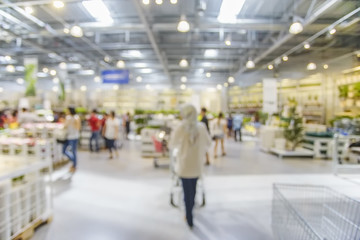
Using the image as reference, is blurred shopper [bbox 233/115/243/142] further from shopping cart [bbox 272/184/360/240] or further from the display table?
Answer: shopping cart [bbox 272/184/360/240]

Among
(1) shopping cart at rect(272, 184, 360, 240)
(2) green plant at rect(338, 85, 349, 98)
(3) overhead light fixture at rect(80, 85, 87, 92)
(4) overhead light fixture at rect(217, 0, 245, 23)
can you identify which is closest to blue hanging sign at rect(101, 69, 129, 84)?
(4) overhead light fixture at rect(217, 0, 245, 23)

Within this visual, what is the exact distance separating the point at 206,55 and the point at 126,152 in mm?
6041

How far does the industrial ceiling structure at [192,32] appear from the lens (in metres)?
4.95

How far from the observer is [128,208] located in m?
3.50

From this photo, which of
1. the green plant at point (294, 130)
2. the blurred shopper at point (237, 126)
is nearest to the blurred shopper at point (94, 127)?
Answer: the green plant at point (294, 130)

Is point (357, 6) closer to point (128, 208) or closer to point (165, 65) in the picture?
point (128, 208)

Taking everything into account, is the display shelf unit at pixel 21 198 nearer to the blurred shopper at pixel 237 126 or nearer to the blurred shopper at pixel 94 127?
the blurred shopper at pixel 94 127

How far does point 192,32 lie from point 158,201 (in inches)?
255

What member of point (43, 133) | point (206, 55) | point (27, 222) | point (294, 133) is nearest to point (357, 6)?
point (27, 222)

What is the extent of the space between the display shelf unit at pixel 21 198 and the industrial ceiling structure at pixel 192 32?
3.32 meters

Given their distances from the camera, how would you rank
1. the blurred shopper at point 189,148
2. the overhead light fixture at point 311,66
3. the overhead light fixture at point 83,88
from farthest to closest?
1. the overhead light fixture at point 83,88
2. the overhead light fixture at point 311,66
3. the blurred shopper at point 189,148

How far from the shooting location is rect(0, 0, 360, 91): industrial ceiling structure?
4.95m

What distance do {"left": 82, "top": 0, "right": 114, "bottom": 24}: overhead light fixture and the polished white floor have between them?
360 centimetres

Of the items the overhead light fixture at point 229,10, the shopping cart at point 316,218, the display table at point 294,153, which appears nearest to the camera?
the shopping cart at point 316,218
